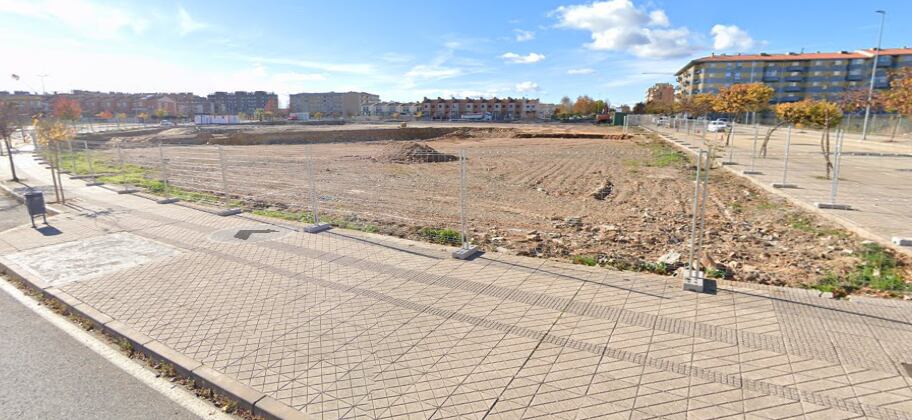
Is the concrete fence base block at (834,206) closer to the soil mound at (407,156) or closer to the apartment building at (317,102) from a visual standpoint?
the soil mound at (407,156)

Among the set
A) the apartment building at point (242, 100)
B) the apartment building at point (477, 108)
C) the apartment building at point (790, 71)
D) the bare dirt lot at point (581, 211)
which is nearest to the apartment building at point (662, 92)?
the apartment building at point (790, 71)

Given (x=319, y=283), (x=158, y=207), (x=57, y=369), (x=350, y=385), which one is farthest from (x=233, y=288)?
(x=158, y=207)

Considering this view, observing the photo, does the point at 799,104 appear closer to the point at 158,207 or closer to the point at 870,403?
the point at 870,403

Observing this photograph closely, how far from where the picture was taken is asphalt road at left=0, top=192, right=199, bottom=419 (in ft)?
11.8

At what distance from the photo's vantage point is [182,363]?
4133 millimetres

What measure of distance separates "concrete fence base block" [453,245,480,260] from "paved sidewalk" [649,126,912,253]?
6.60 meters

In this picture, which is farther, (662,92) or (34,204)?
(662,92)

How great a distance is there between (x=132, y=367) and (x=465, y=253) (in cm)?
422

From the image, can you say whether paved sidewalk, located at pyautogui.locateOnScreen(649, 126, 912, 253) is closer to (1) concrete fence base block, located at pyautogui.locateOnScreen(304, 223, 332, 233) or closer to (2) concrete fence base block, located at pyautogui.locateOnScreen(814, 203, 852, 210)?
(2) concrete fence base block, located at pyautogui.locateOnScreen(814, 203, 852, 210)

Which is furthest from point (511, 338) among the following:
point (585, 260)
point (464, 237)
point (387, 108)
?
point (387, 108)

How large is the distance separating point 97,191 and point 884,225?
2014 cm

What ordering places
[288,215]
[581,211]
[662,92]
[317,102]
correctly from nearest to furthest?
[288,215] < [581,211] < [662,92] < [317,102]

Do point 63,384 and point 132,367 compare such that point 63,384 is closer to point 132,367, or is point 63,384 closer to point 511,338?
point 132,367

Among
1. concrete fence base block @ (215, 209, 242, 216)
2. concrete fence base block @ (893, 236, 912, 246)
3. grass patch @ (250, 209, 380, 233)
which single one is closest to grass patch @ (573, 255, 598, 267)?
grass patch @ (250, 209, 380, 233)
